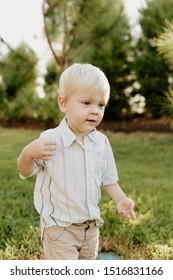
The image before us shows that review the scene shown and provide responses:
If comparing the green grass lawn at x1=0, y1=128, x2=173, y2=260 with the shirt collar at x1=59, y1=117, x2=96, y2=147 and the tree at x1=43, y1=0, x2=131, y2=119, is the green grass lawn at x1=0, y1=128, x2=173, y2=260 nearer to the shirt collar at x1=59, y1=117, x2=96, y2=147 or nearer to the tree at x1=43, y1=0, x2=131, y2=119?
the shirt collar at x1=59, y1=117, x2=96, y2=147

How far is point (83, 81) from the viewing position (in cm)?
160

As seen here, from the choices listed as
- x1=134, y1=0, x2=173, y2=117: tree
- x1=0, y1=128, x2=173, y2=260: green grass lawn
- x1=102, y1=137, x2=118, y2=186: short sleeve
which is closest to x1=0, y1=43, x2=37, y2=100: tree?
x1=134, y1=0, x2=173, y2=117: tree

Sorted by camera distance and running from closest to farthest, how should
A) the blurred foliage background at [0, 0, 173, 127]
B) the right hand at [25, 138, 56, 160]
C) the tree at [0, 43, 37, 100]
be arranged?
the right hand at [25, 138, 56, 160] → the blurred foliage background at [0, 0, 173, 127] → the tree at [0, 43, 37, 100]

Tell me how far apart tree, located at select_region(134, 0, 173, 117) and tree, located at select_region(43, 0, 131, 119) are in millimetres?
305

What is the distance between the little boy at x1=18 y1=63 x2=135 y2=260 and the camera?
1.62 m

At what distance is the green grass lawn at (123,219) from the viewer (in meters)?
2.38

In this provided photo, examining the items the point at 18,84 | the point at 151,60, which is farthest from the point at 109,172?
the point at 18,84

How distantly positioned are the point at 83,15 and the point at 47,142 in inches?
182

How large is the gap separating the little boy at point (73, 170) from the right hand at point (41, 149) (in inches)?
2.5

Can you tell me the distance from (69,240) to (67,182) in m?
0.19

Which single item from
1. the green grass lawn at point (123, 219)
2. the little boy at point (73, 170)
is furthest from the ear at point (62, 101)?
the green grass lawn at point (123, 219)

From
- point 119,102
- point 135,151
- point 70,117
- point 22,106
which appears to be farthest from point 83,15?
point 70,117

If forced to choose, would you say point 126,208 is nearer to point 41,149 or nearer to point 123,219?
point 41,149

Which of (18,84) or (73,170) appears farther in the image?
(18,84)
